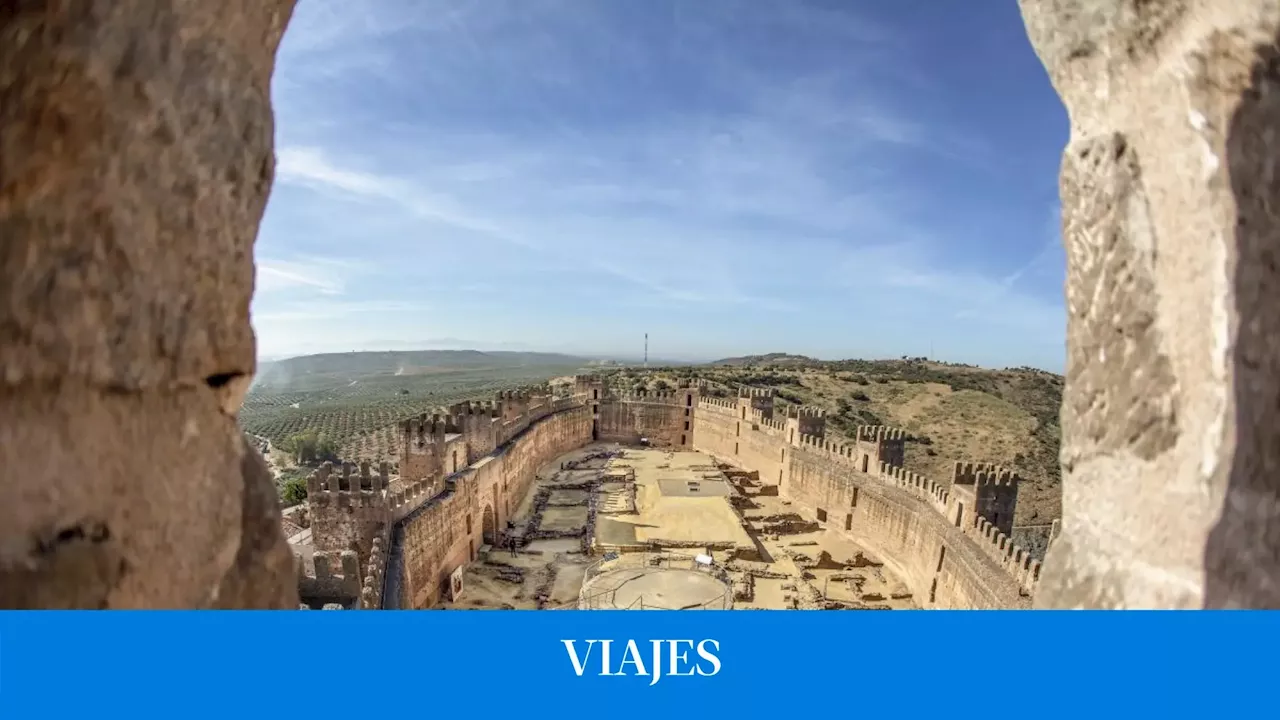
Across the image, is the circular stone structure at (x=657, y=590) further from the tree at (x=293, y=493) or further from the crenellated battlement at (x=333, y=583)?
the tree at (x=293, y=493)

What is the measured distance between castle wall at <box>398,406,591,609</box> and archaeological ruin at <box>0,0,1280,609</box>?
1307cm

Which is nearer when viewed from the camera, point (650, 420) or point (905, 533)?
point (905, 533)

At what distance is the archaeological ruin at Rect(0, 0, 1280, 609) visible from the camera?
145 centimetres

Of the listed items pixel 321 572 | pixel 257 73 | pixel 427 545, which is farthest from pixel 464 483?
pixel 257 73

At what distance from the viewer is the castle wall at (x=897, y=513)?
48.8ft

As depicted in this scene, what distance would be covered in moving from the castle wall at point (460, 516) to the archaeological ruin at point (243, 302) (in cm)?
1307

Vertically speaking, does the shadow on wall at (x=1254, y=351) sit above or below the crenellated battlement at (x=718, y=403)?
above

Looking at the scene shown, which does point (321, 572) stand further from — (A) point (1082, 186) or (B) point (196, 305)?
(A) point (1082, 186)

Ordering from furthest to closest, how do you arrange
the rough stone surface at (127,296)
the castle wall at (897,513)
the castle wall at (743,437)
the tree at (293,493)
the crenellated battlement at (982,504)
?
the castle wall at (743,437)
the tree at (293,493)
the castle wall at (897,513)
the crenellated battlement at (982,504)
the rough stone surface at (127,296)

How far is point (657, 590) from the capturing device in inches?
597

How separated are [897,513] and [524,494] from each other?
1579 centimetres

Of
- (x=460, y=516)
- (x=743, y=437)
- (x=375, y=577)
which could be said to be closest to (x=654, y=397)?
(x=743, y=437)

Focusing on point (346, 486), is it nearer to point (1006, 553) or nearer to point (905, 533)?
point (1006, 553)

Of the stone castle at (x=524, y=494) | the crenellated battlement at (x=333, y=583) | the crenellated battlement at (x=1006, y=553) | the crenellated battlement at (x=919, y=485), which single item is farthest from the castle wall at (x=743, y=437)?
the crenellated battlement at (x=333, y=583)
